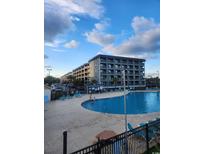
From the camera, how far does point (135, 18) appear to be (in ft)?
9.37

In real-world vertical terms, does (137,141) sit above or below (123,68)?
below

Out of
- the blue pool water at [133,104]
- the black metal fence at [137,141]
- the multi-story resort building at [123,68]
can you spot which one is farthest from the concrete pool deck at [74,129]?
the multi-story resort building at [123,68]

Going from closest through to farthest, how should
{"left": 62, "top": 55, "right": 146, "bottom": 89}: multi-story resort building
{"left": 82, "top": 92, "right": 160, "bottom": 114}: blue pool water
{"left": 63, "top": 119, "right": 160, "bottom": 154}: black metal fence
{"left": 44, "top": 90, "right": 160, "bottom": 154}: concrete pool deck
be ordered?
{"left": 63, "top": 119, "right": 160, "bottom": 154}: black metal fence, {"left": 44, "top": 90, "right": 160, "bottom": 154}: concrete pool deck, {"left": 62, "top": 55, "right": 146, "bottom": 89}: multi-story resort building, {"left": 82, "top": 92, "right": 160, "bottom": 114}: blue pool water

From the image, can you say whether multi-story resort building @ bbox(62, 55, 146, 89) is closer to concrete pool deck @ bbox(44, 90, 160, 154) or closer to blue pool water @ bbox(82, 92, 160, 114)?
blue pool water @ bbox(82, 92, 160, 114)

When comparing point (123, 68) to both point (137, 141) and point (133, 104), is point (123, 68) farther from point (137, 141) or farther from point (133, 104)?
point (133, 104)

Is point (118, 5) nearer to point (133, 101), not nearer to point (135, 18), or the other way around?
point (135, 18)

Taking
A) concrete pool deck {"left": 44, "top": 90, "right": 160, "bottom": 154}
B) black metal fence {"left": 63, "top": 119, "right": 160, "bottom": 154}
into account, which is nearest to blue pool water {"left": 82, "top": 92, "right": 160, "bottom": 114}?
concrete pool deck {"left": 44, "top": 90, "right": 160, "bottom": 154}

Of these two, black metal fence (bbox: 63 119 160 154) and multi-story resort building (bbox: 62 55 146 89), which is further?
multi-story resort building (bbox: 62 55 146 89)

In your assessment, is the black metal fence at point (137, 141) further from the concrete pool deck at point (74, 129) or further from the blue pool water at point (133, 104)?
the blue pool water at point (133, 104)

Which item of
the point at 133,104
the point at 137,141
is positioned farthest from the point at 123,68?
the point at 133,104
